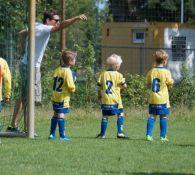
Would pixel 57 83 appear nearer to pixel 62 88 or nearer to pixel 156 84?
pixel 62 88

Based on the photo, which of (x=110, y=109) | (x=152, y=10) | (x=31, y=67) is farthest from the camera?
(x=152, y=10)

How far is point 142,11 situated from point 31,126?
45.4 meters

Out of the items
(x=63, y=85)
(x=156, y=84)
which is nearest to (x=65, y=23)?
(x=63, y=85)

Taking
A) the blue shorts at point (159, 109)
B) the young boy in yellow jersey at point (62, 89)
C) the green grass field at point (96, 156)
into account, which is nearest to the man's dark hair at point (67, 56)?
the young boy in yellow jersey at point (62, 89)

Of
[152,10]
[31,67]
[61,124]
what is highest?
[152,10]

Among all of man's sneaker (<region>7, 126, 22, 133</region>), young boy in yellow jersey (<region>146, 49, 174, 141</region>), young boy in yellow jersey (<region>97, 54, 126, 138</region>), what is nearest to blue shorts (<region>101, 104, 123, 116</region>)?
young boy in yellow jersey (<region>97, 54, 126, 138</region>)

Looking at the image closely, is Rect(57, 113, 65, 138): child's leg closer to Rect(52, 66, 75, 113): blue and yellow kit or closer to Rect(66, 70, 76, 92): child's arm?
Rect(52, 66, 75, 113): blue and yellow kit

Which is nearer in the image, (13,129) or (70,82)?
(70,82)

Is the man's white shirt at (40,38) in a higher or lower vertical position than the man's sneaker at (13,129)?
higher

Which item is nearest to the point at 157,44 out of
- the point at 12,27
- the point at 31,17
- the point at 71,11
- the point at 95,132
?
the point at 71,11

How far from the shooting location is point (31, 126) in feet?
45.4

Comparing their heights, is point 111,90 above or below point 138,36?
below

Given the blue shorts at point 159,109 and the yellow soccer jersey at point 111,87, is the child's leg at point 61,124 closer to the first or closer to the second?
the yellow soccer jersey at point 111,87

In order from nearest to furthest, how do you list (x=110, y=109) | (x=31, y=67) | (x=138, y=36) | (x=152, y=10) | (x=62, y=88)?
(x=31, y=67)
(x=62, y=88)
(x=110, y=109)
(x=138, y=36)
(x=152, y=10)
